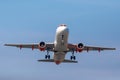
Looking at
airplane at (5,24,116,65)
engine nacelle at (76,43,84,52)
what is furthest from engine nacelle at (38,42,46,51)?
engine nacelle at (76,43,84,52)

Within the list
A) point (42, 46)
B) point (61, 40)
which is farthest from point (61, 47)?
point (42, 46)

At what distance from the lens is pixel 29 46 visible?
8638 cm

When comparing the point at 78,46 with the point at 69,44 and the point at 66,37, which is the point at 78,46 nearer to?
the point at 69,44

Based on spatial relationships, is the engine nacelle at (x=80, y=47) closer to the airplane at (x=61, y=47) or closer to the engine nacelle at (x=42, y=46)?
the airplane at (x=61, y=47)

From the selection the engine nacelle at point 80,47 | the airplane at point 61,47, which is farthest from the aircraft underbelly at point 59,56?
the engine nacelle at point 80,47

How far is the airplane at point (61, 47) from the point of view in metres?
75.8

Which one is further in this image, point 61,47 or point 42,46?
point 42,46

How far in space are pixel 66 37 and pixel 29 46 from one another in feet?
43.4

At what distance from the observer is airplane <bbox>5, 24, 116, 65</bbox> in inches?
2985

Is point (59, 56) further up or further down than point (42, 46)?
further down

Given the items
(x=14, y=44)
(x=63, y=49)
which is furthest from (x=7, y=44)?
(x=63, y=49)

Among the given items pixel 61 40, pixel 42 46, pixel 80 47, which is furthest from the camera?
pixel 80 47

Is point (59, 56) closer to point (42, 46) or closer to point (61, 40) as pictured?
point (42, 46)

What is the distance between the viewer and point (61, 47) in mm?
77250
